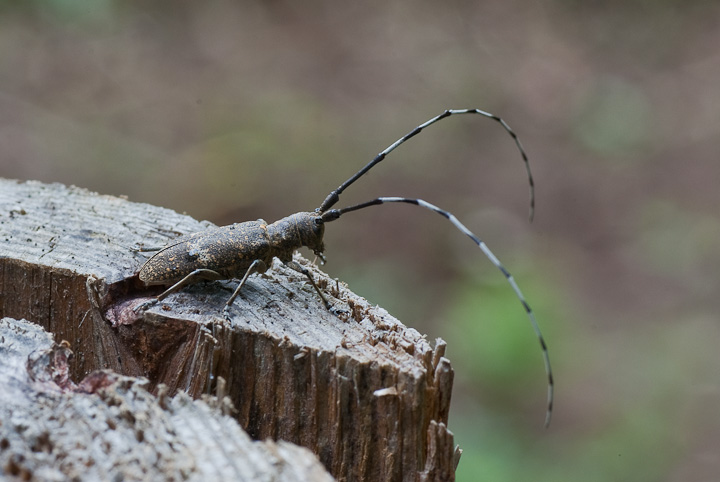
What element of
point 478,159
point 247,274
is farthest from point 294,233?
point 478,159

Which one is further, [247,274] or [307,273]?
[307,273]

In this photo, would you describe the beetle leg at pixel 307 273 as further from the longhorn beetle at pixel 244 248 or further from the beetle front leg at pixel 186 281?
the beetle front leg at pixel 186 281

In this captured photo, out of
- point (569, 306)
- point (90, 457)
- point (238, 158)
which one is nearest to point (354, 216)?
point (238, 158)

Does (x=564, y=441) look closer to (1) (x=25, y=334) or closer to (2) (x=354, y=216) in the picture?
(2) (x=354, y=216)

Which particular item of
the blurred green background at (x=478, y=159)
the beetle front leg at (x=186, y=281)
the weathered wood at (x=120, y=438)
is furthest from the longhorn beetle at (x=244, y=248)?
the blurred green background at (x=478, y=159)

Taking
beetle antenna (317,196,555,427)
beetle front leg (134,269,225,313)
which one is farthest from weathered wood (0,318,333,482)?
beetle antenna (317,196,555,427)

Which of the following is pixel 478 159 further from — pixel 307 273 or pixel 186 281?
pixel 186 281
